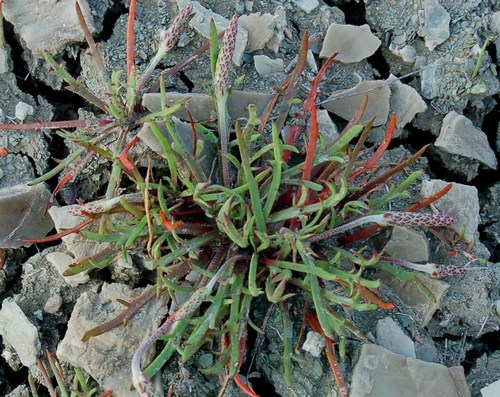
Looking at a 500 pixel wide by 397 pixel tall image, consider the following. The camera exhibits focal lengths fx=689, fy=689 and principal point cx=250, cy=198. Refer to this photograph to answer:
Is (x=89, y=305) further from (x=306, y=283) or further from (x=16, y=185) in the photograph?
(x=306, y=283)

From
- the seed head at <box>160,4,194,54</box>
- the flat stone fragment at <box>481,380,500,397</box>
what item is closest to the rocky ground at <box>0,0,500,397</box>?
the flat stone fragment at <box>481,380,500,397</box>

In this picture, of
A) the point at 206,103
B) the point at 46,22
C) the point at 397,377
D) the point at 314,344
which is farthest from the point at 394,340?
the point at 46,22

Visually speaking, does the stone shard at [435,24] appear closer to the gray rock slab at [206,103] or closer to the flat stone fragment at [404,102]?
the flat stone fragment at [404,102]

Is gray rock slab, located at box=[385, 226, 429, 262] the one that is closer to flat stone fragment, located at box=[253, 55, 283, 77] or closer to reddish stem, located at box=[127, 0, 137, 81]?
flat stone fragment, located at box=[253, 55, 283, 77]

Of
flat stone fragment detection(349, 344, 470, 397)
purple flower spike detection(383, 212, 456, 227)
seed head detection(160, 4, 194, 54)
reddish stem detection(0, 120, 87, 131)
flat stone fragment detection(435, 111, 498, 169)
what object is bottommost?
flat stone fragment detection(349, 344, 470, 397)

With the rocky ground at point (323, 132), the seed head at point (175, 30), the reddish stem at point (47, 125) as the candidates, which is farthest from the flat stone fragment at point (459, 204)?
Answer: the reddish stem at point (47, 125)
